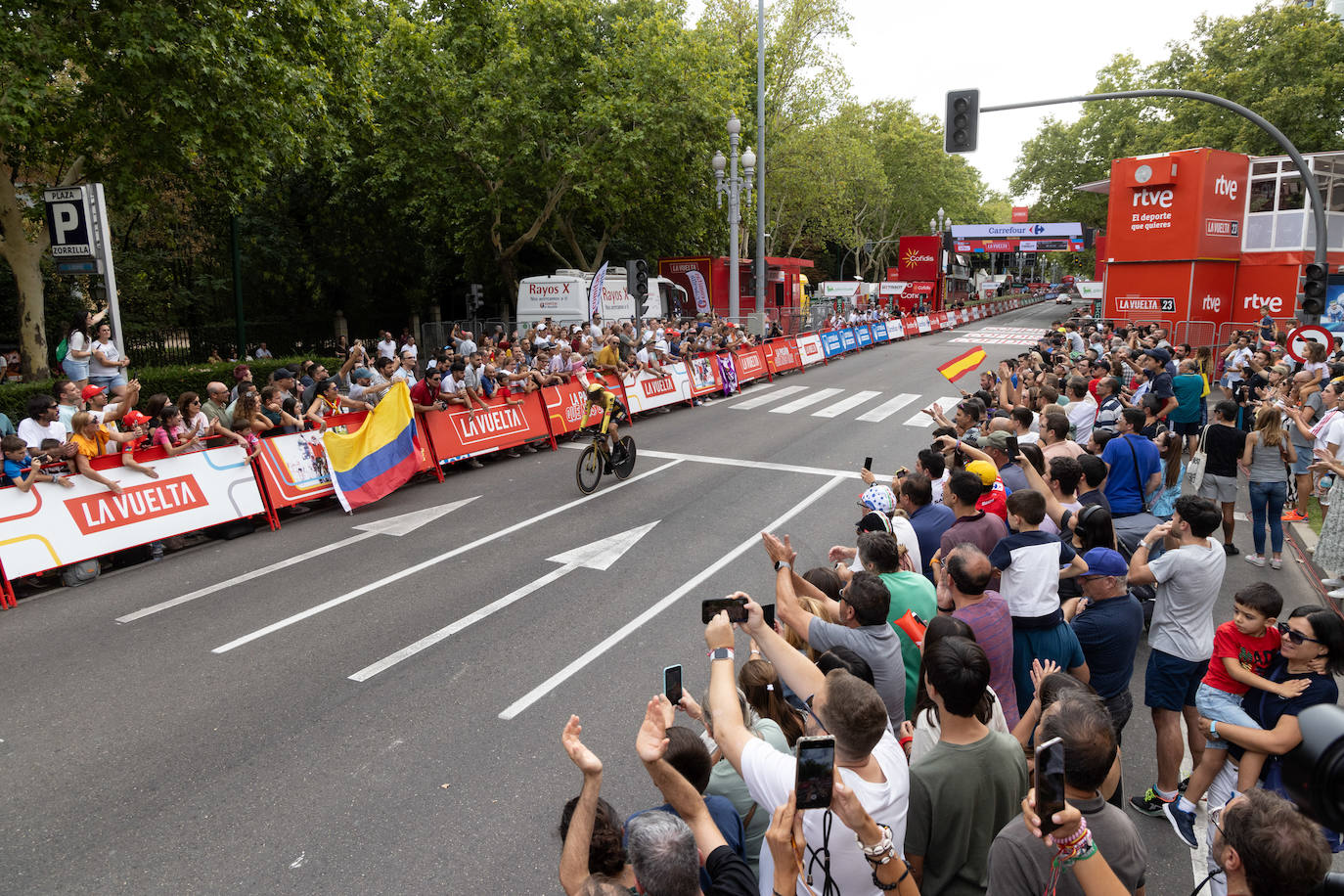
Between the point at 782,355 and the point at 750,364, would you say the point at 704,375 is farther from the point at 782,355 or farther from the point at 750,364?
the point at 782,355

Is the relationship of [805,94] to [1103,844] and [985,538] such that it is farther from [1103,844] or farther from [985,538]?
[1103,844]

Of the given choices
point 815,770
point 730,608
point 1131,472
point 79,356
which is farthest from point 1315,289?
point 79,356

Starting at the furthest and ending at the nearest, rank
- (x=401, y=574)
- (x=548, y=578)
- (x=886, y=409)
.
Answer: (x=886, y=409) < (x=401, y=574) < (x=548, y=578)

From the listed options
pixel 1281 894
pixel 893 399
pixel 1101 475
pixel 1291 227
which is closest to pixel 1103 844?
pixel 1281 894

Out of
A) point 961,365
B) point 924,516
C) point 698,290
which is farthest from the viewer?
point 698,290

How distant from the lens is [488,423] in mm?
14586

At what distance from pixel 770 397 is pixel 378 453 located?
1156 centimetres

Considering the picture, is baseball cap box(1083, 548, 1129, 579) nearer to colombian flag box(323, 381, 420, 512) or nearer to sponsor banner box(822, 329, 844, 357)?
colombian flag box(323, 381, 420, 512)

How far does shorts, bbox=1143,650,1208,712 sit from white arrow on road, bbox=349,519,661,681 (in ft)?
17.4

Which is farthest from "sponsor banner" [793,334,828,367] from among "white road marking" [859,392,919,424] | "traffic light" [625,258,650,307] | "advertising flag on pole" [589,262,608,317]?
"traffic light" [625,258,650,307]

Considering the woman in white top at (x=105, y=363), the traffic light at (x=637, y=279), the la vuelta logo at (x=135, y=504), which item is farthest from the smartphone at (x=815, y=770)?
the traffic light at (x=637, y=279)

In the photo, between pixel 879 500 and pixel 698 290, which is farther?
pixel 698 290

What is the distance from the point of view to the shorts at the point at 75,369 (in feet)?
42.1

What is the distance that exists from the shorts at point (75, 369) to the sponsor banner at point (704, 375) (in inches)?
468
